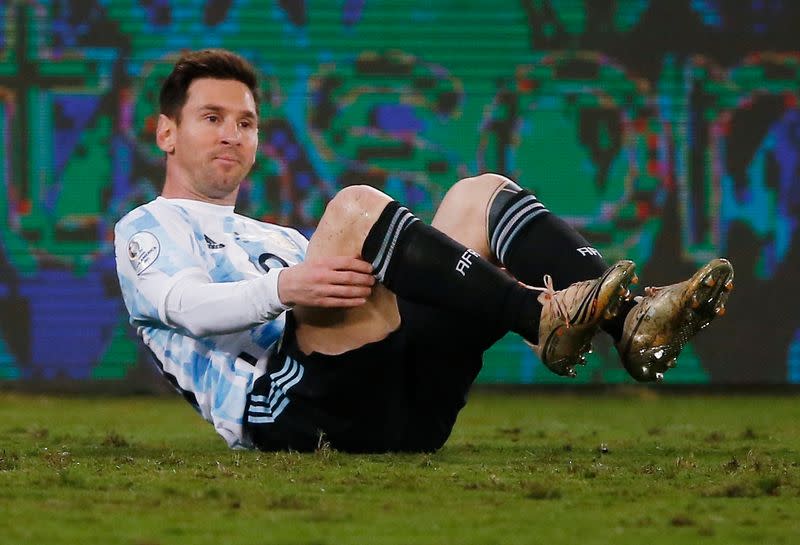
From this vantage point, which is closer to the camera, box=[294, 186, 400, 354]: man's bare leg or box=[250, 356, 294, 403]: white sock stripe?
box=[294, 186, 400, 354]: man's bare leg

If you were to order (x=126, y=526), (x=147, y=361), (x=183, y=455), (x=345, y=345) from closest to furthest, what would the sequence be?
(x=126, y=526) → (x=345, y=345) → (x=183, y=455) → (x=147, y=361)

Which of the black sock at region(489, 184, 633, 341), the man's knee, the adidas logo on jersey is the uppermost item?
the man's knee

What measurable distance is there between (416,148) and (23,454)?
4.58m

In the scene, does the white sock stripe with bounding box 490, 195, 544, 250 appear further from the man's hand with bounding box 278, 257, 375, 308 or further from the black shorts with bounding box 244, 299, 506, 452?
the man's hand with bounding box 278, 257, 375, 308

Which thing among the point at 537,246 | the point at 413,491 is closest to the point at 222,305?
the point at 413,491

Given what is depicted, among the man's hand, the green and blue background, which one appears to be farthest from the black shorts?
the green and blue background

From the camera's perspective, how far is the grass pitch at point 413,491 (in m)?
2.60

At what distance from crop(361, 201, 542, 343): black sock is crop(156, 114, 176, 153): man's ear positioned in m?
1.14

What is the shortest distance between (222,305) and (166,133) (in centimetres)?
104

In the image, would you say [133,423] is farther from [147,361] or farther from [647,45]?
[647,45]

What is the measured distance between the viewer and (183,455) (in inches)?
159

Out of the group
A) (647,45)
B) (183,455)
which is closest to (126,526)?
(183,455)

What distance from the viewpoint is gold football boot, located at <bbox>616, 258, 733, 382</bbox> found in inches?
126

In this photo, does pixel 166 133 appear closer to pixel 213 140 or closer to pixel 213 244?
pixel 213 140
